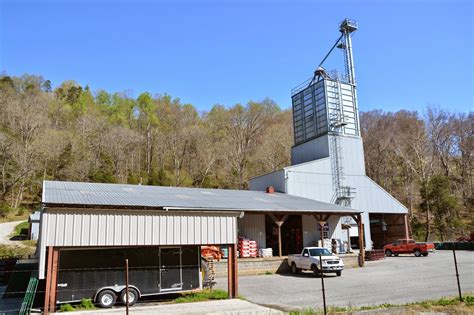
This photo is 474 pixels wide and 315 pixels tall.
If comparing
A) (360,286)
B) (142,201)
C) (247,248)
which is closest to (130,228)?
(142,201)

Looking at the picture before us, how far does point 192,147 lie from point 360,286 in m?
50.0

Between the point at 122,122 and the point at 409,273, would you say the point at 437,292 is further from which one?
the point at 122,122

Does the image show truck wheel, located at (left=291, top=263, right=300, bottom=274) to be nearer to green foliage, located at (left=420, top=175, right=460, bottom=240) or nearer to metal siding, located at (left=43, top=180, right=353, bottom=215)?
metal siding, located at (left=43, top=180, right=353, bottom=215)

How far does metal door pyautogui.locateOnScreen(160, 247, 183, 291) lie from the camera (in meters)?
14.2

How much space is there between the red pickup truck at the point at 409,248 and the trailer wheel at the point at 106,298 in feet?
83.5

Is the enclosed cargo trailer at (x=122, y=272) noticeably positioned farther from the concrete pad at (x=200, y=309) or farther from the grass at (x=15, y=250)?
the grass at (x=15, y=250)

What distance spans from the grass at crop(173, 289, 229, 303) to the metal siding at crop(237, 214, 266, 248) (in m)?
10.2

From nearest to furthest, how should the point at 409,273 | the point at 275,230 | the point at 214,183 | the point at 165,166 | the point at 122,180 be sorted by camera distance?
the point at 409,273
the point at 275,230
the point at 122,180
the point at 214,183
the point at 165,166

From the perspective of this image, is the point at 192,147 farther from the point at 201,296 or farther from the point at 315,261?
the point at 201,296

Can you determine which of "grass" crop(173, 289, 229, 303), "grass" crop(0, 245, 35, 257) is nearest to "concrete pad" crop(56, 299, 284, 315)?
"grass" crop(173, 289, 229, 303)

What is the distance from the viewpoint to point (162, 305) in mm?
12914

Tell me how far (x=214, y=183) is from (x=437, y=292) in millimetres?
46602

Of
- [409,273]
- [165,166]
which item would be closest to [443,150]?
[165,166]

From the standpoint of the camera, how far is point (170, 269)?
568 inches
